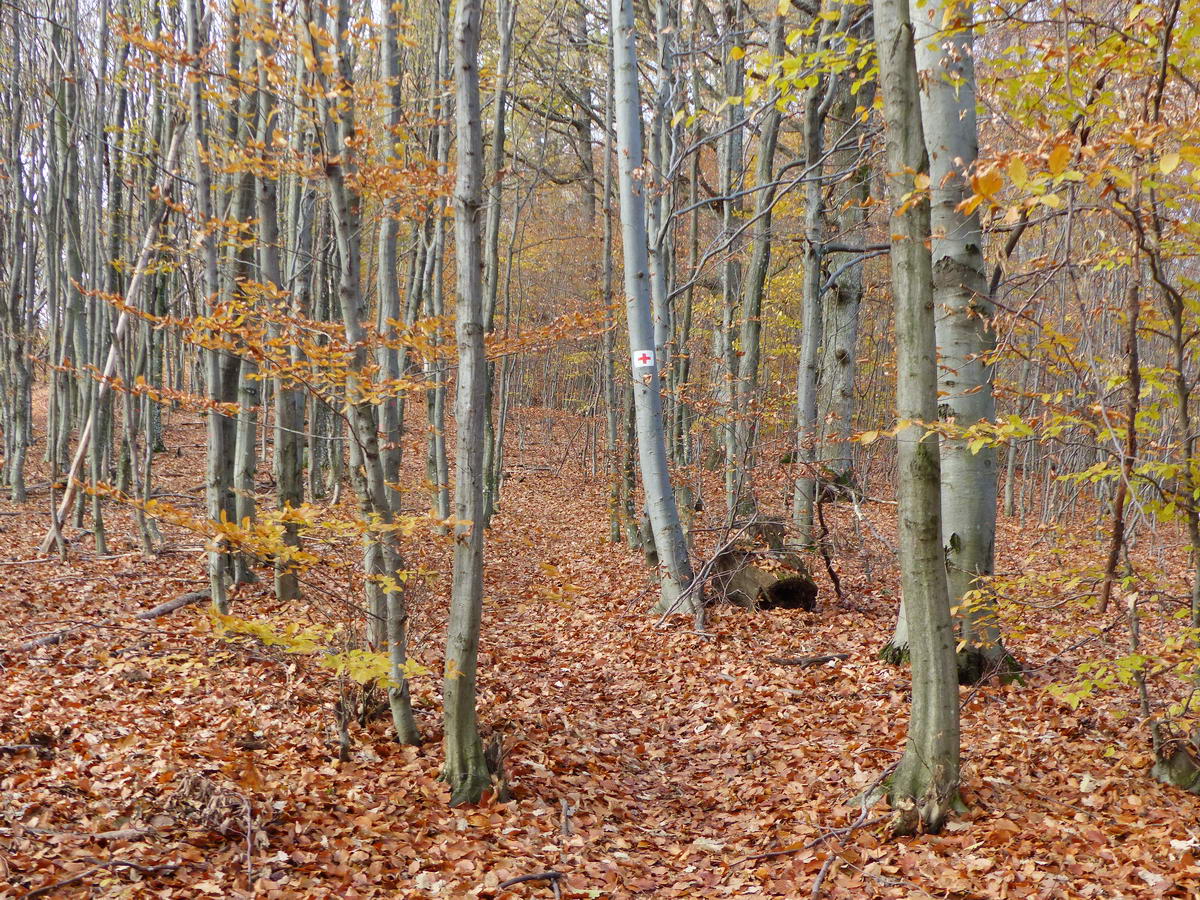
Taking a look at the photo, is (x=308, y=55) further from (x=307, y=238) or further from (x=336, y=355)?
(x=307, y=238)

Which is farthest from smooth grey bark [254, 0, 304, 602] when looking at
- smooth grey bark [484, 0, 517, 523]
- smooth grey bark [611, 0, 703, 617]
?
smooth grey bark [611, 0, 703, 617]

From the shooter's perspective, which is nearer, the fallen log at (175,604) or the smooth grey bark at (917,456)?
the smooth grey bark at (917,456)

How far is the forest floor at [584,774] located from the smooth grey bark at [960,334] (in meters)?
0.36

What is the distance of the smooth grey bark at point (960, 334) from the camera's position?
14.5 ft

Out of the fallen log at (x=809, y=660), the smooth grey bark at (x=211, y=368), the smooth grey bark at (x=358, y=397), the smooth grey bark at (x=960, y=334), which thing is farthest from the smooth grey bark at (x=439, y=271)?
the smooth grey bark at (x=960, y=334)

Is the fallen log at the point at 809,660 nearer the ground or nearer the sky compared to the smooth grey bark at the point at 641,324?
nearer the ground

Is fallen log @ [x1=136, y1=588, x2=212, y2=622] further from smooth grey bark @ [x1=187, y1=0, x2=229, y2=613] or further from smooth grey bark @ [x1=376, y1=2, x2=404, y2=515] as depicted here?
smooth grey bark @ [x1=376, y1=2, x2=404, y2=515]

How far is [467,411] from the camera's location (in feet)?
14.0

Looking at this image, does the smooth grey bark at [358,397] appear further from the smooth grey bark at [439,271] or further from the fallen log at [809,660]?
the smooth grey bark at [439,271]

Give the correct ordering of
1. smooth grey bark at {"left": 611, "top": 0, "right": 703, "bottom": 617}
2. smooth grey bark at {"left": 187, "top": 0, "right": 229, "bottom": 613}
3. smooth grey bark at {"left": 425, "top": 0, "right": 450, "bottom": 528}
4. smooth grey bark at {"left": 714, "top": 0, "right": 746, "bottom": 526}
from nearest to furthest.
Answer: smooth grey bark at {"left": 187, "top": 0, "right": 229, "bottom": 613}
smooth grey bark at {"left": 611, "top": 0, "right": 703, "bottom": 617}
smooth grey bark at {"left": 714, "top": 0, "right": 746, "bottom": 526}
smooth grey bark at {"left": 425, "top": 0, "right": 450, "bottom": 528}

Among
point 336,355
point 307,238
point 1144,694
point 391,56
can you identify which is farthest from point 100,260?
point 1144,694

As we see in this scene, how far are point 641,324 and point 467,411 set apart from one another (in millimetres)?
3710

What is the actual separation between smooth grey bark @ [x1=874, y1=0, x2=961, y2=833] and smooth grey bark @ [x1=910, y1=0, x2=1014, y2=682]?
88 cm

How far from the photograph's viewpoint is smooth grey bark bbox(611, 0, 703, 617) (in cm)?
746
